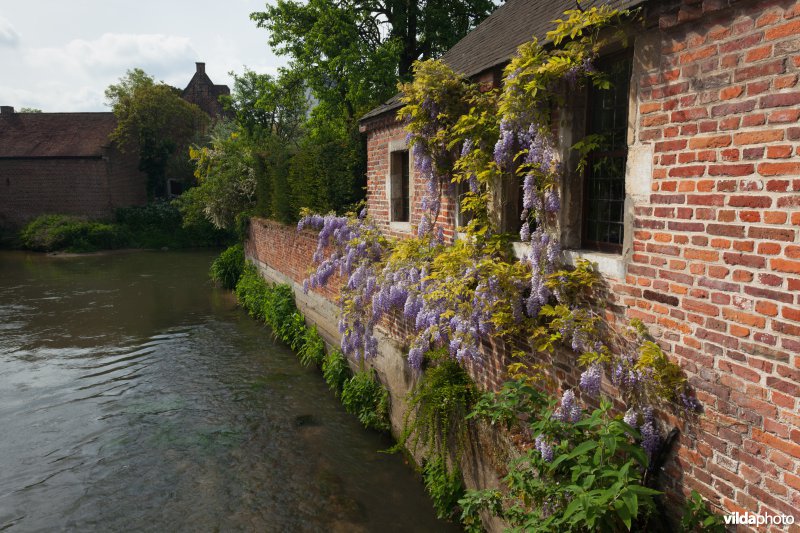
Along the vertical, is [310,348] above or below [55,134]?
below

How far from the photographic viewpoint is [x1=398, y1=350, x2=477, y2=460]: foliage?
5.56 m

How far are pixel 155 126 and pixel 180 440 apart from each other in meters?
30.6

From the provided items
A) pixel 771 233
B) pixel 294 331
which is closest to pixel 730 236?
pixel 771 233

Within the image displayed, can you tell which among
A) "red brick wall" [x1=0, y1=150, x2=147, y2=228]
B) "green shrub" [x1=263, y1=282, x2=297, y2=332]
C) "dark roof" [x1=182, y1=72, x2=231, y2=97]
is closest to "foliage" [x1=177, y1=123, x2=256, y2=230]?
"green shrub" [x1=263, y1=282, x2=297, y2=332]

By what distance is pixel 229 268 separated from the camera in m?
18.5

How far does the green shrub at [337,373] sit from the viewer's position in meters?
8.88

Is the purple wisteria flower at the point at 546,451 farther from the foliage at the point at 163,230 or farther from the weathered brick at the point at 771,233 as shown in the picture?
the foliage at the point at 163,230

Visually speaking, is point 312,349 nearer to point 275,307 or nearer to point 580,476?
point 275,307

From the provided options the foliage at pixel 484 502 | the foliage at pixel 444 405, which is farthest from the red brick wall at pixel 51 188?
the foliage at pixel 484 502

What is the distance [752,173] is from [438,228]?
3.93 metres

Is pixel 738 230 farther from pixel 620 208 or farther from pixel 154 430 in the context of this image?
pixel 154 430

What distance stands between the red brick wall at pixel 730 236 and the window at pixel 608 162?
537 mm

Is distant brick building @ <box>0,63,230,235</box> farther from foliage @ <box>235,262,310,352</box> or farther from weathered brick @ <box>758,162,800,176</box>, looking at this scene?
weathered brick @ <box>758,162,800,176</box>

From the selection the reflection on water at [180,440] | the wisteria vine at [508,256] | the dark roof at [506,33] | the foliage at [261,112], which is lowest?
the reflection on water at [180,440]
